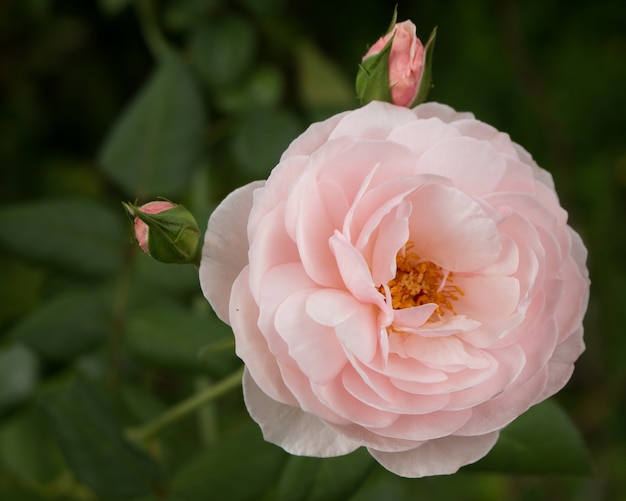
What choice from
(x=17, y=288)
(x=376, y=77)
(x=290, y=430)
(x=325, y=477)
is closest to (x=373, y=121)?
(x=376, y=77)

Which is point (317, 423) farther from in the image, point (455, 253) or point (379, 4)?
point (379, 4)

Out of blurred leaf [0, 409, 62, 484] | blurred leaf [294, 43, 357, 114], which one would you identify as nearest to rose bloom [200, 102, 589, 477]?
blurred leaf [0, 409, 62, 484]

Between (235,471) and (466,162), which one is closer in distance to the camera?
(466,162)

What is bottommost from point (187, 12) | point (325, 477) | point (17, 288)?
point (17, 288)

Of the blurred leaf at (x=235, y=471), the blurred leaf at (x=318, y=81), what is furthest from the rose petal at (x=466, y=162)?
the blurred leaf at (x=318, y=81)

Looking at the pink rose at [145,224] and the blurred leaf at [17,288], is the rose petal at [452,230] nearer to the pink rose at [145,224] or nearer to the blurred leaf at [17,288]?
the pink rose at [145,224]

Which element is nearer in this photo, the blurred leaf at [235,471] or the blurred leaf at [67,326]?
the blurred leaf at [235,471]

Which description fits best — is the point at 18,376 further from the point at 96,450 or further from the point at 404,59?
the point at 404,59
